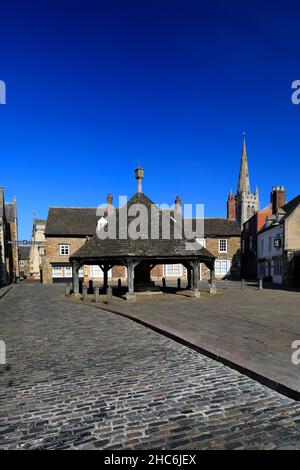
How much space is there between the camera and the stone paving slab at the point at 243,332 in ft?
19.2

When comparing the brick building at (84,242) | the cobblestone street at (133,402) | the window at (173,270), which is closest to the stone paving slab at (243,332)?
the cobblestone street at (133,402)

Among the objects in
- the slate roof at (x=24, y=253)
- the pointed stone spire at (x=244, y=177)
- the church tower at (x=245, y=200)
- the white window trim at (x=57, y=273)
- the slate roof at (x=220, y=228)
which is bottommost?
the white window trim at (x=57, y=273)

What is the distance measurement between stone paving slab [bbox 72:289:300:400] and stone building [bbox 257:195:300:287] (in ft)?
53.4

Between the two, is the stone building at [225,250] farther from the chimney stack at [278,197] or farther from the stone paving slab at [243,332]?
the stone paving slab at [243,332]

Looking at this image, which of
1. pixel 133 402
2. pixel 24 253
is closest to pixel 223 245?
pixel 133 402

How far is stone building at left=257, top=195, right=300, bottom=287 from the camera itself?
29.8m

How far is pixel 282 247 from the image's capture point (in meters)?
31.0

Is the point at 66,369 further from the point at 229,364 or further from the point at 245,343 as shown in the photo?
the point at 245,343

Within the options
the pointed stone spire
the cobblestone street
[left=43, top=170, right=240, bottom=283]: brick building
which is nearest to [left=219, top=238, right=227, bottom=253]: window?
[left=43, top=170, right=240, bottom=283]: brick building

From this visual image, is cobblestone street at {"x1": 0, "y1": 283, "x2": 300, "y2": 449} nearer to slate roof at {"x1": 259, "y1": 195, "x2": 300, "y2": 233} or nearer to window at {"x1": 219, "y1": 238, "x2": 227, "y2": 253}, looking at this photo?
slate roof at {"x1": 259, "y1": 195, "x2": 300, "y2": 233}

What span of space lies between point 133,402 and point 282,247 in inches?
1145

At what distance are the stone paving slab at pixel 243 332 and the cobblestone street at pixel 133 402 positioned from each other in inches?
12.2

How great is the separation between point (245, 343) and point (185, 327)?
2.38 meters
